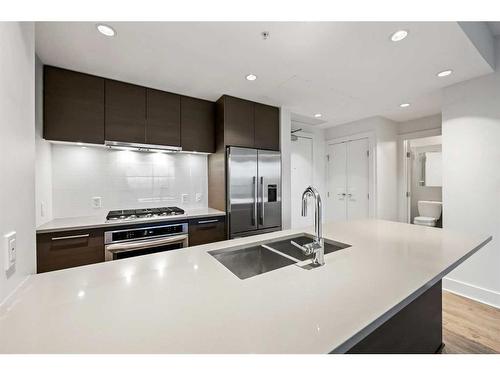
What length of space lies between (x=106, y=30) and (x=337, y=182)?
13.7 ft

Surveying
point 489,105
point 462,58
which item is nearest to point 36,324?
point 462,58

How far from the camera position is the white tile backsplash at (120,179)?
7.47ft

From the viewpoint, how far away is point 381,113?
3.54 metres

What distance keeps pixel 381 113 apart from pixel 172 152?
11.1 ft

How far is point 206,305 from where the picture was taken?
669 millimetres

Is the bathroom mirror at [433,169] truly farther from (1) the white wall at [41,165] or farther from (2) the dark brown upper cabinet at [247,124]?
(1) the white wall at [41,165]

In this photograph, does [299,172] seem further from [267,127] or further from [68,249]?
[68,249]

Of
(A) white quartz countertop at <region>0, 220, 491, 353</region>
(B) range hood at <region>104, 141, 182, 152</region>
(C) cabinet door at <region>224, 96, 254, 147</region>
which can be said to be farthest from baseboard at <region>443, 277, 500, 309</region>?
(B) range hood at <region>104, 141, 182, 152</region>

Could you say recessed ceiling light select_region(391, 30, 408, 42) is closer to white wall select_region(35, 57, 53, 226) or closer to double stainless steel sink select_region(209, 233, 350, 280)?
double stainless steel sink select_region(209, 233, 350, 280)

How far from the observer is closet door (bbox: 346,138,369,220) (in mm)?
3900

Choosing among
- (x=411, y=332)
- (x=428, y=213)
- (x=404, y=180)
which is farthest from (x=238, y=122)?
(x=428, y=213)

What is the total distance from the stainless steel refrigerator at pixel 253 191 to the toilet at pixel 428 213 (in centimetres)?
335

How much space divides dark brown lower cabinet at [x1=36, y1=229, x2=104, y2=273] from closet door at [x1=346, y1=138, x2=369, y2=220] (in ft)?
13.1
